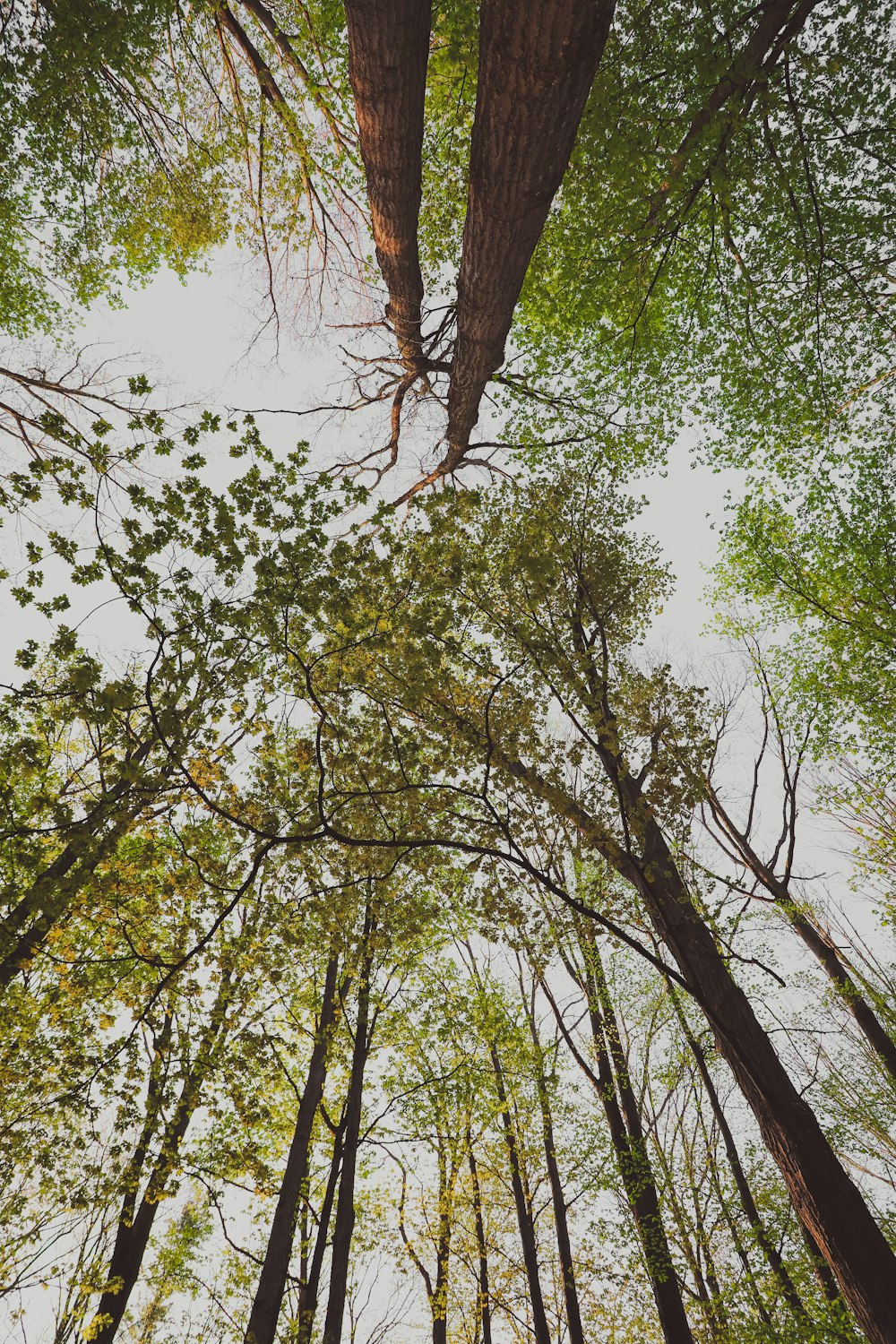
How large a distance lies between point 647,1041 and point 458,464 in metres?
13.5

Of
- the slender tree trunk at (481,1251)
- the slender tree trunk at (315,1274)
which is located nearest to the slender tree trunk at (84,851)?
the slender tree trunk at (315,1274)

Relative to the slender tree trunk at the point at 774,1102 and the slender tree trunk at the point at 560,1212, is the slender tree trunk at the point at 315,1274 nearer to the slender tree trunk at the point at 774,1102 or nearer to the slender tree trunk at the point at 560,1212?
the slender tree trunk at the point at 560,1212

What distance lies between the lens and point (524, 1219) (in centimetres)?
968

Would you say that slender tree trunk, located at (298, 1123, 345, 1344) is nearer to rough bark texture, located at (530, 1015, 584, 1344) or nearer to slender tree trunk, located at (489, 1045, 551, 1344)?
slender tree trunk, located at (489, 1045, 551, 1344)

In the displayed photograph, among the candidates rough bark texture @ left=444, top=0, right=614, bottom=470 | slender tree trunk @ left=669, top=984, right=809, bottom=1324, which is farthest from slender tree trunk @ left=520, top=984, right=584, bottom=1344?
rough bark texture @ left=444, top=0, right=614, bottom=470

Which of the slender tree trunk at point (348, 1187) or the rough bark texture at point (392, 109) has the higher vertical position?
the rough bark texture at point (392, 109)

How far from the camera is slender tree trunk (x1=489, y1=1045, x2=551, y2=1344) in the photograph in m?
9.19

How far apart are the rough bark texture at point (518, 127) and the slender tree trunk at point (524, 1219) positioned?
12.2 m

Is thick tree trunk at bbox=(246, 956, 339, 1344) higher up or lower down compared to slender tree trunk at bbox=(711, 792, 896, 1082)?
lower down

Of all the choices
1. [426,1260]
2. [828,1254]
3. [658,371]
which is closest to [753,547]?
[658,371]

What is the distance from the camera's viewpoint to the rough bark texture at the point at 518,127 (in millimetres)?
2875

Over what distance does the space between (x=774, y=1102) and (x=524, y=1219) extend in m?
8.93

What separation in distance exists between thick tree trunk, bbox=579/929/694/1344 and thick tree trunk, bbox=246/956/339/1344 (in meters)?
4.14

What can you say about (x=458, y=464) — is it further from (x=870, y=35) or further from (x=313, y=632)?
(x=870, y=35)
